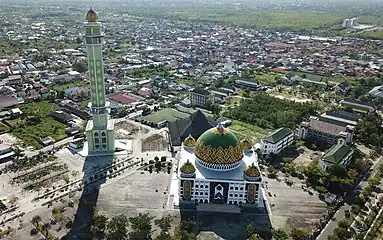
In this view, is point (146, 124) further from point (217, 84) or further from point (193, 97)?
point (217, 84)

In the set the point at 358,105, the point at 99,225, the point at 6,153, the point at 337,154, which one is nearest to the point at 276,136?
the point at 337,154

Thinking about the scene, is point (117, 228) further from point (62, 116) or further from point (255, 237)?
point (62, 116)

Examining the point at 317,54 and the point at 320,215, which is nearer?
the point at 320,215

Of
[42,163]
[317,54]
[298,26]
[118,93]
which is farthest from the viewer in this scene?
[298,26]

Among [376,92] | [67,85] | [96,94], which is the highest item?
[96,94]

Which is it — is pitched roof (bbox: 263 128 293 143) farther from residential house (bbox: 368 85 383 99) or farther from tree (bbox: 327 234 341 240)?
residential house (bbox: 368 85 383 99)

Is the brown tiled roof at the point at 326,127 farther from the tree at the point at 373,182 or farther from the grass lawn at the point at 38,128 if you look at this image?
the grass lawn at the point at 38,128

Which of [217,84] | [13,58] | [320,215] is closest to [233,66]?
[217,84]
